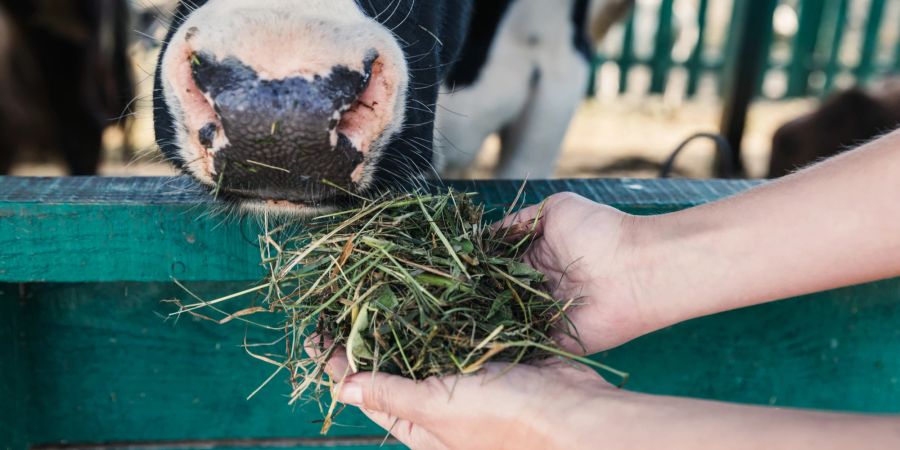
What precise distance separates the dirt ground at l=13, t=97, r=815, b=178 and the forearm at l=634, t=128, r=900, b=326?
353 centimetres

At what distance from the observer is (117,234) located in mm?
1105

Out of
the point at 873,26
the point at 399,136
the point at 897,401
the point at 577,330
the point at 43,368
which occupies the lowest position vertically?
the point at 873,26

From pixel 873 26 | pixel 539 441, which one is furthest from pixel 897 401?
pixel 873 26

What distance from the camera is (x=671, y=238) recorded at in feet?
3.61

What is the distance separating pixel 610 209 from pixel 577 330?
0.18m

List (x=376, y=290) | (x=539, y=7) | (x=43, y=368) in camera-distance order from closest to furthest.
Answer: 1. (x=376, y=290)
2. (x=43, y=368)
3. (x=539, y=7)

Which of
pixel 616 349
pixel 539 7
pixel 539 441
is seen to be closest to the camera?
pixel 539 441

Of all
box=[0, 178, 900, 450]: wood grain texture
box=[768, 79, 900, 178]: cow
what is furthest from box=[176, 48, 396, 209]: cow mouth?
box=[768, 79, 900, 178]: cow

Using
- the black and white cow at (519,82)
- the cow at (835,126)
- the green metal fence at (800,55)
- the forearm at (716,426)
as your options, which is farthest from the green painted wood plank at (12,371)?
the green metal fence at (800,55)

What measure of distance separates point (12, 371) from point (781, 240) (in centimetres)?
111

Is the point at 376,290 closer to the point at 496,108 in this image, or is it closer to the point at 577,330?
the point at 577,330

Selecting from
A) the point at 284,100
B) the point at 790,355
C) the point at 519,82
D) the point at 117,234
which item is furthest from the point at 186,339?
the point at 519,82

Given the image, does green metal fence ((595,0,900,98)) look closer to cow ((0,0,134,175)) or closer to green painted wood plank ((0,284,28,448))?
cow ((0,0,134,175))

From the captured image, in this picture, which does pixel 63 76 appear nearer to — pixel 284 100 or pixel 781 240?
pixel 284 100
